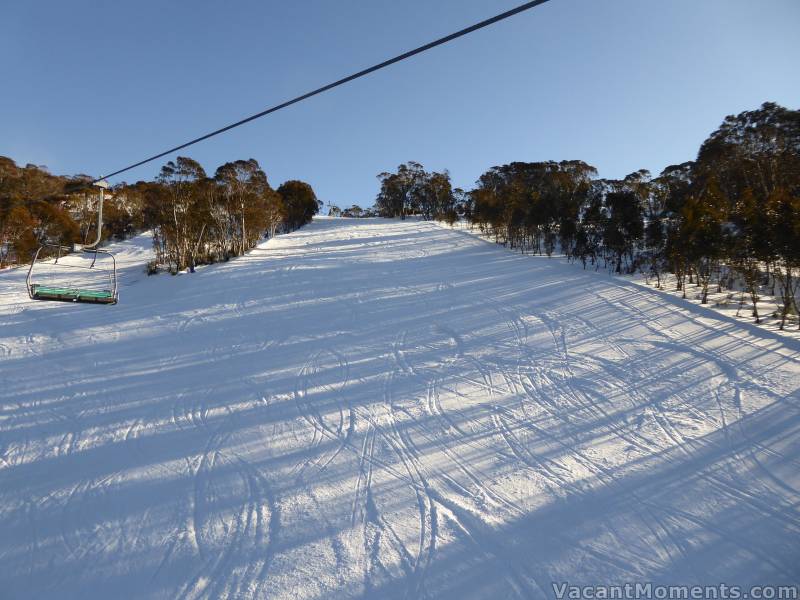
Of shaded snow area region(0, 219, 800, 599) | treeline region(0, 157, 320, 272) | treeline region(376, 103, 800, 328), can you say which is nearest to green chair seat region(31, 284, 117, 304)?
shaded snow area region(0, 219, 800, 599)

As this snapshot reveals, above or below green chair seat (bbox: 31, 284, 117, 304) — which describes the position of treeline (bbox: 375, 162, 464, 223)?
above

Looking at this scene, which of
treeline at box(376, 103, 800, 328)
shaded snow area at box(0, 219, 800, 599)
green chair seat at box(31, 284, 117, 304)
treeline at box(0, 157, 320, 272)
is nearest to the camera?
shaded snow area at box(0, 219, 800, 599)

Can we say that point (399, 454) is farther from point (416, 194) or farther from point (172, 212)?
point (416, 194)

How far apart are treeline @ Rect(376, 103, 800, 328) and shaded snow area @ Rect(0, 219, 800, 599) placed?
2314 millimetres

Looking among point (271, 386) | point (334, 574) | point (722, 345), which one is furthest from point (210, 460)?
point (722, 345)

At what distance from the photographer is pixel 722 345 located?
954 centimetres

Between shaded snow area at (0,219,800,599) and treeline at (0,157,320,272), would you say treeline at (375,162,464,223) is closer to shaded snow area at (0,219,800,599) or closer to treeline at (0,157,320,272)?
treeline at (0,157,320,272)

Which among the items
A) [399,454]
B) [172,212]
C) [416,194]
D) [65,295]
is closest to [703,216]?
[399,454]

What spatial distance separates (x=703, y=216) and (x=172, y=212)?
26472 millimetres

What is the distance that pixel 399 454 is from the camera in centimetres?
598

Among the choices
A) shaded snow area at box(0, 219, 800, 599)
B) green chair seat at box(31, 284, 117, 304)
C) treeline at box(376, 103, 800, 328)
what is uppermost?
treeline at box(376, 103, 800, 328)

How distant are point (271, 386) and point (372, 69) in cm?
701

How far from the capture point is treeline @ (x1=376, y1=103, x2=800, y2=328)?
35.5 ft

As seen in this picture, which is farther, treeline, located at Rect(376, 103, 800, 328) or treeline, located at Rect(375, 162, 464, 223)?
treeline, located at Rect(375, 162, 464, 223)
